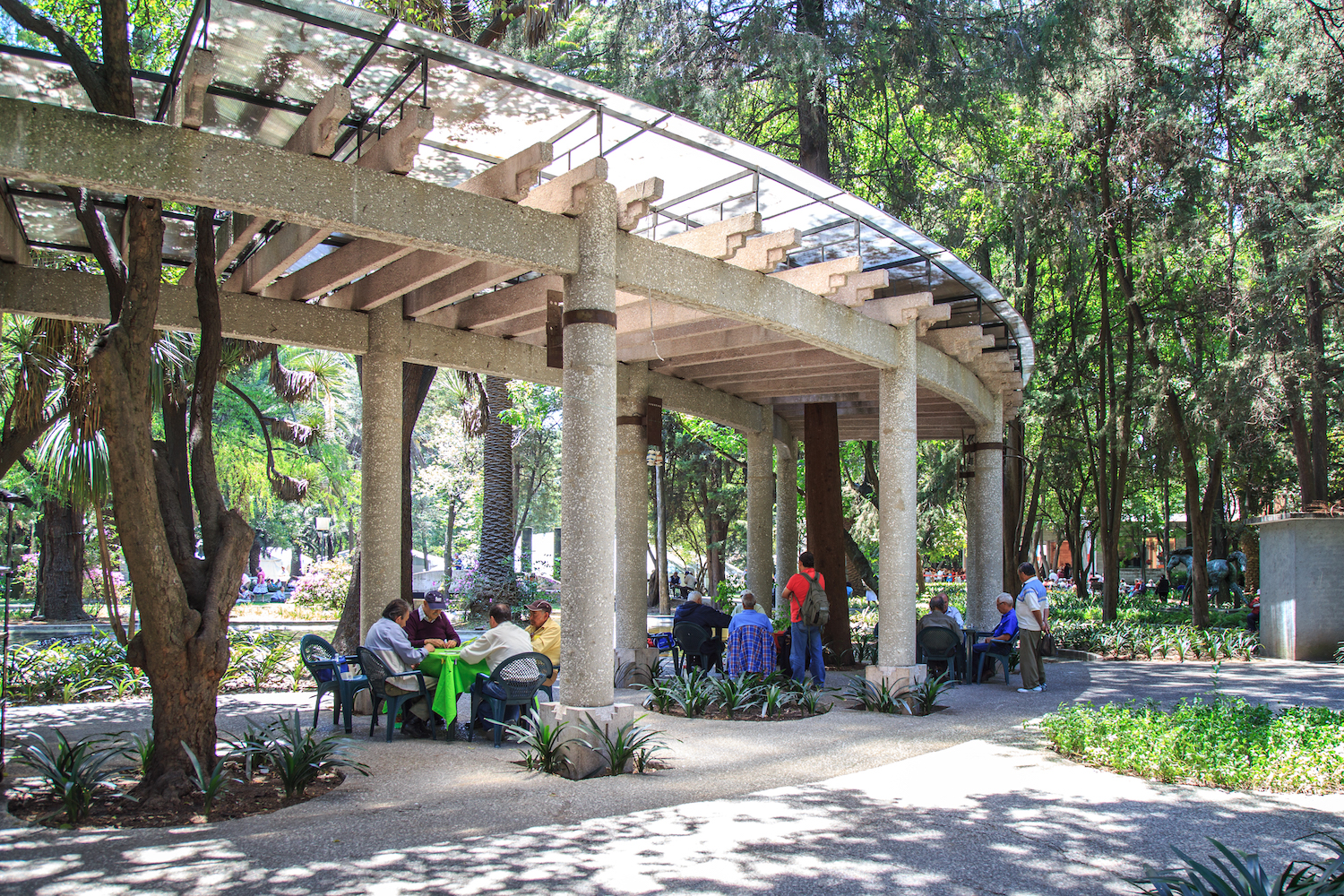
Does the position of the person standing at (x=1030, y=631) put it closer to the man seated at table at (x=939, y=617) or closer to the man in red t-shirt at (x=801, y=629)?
the man seated at table at (x=939, y=617)

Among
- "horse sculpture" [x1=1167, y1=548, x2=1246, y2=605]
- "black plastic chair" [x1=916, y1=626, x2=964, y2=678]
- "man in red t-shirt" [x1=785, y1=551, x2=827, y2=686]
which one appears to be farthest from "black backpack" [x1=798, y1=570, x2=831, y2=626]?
"horse sculpture" [x1=1167, y1=548, x2=1246, y2=605]

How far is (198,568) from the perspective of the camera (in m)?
6.17

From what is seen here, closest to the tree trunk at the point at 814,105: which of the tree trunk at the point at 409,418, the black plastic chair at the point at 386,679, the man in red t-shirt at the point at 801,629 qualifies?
the man in red t-shirt at the point at 801,629

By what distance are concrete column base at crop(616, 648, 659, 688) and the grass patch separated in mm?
5396

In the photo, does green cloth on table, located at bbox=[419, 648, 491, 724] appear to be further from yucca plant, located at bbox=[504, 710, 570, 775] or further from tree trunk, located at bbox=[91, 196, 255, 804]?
tree trunk, located at bbox=[91, 196, 255, 804]

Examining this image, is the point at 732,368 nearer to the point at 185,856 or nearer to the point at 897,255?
the point at 897,255

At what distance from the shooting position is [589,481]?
6719 millimetres

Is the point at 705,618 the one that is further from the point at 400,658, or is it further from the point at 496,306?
the point at 496,306

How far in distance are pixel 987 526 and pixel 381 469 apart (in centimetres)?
958

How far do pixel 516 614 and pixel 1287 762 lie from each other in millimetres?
17054

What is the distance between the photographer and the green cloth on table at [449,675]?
25.7ft

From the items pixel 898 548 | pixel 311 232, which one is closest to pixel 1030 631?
pixel 898 548

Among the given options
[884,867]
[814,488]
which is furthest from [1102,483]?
[884,867]

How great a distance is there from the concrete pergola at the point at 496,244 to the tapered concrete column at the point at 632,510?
3 centimetres
